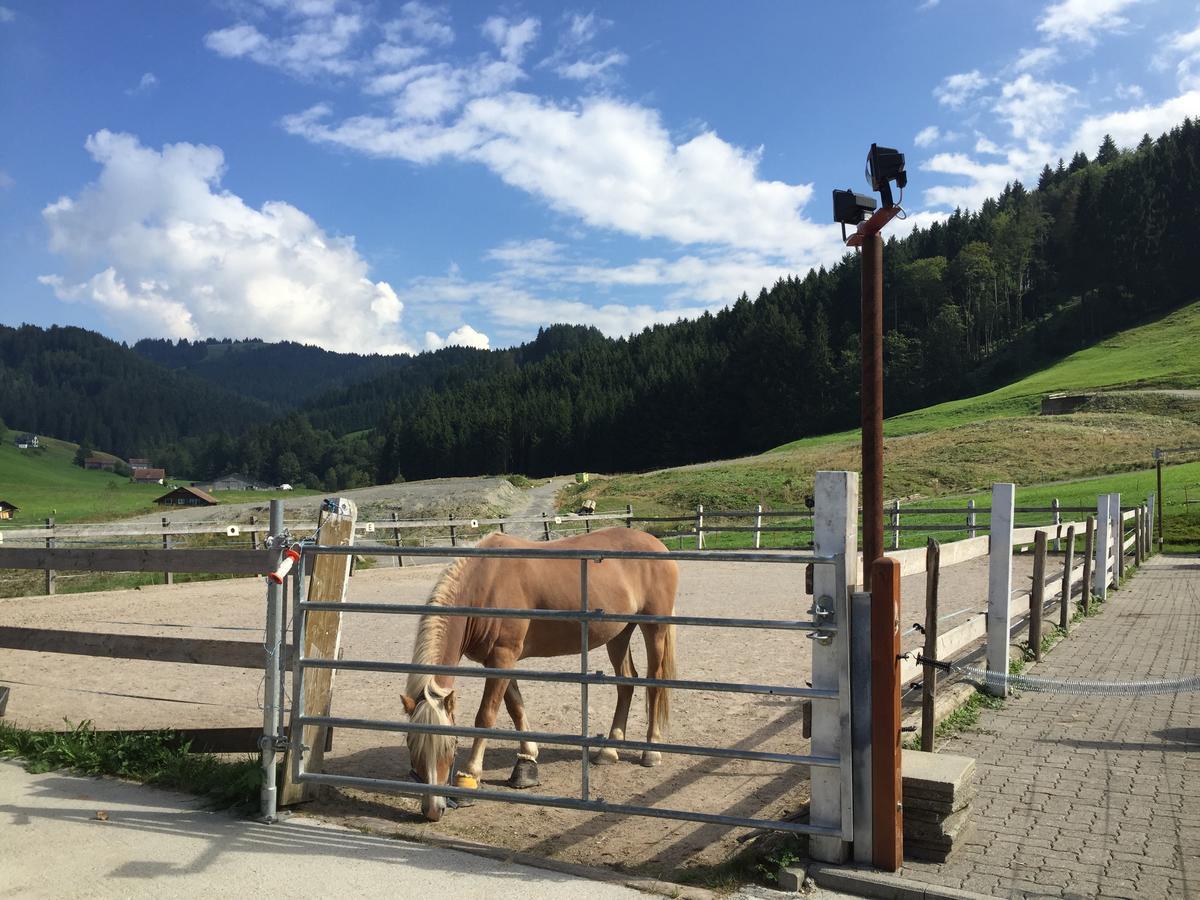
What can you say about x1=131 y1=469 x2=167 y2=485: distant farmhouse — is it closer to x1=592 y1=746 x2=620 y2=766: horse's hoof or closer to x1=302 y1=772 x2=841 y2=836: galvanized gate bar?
x1=592 y1=746 x2=620 y2=766: horse's hoof

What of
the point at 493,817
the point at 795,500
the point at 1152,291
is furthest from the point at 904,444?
the point at 1152,291

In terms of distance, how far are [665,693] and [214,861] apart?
2.91 meters

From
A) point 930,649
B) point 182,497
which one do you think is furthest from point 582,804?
point 182,497

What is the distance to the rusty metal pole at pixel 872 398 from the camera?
4.49 m

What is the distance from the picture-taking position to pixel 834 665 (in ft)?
12.3

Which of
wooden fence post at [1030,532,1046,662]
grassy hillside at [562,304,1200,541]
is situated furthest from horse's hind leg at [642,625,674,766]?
grassy hillside at [562,304,1200,541]

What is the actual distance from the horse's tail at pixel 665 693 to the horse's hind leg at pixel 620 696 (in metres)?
0.21

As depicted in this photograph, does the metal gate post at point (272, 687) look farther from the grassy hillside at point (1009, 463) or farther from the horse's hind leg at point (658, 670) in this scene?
the grassy hillside at point (1009, 463)

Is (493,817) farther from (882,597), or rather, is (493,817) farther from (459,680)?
(459,680)

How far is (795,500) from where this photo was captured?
3769 centimetres

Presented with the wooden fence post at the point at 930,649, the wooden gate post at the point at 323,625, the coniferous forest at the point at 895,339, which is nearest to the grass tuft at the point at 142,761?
the wooden gate post at the point at 323,625

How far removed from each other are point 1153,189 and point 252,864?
11147 cm

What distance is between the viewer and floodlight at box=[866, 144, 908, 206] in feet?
15.0

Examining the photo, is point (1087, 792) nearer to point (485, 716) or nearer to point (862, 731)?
point (862, 731)
